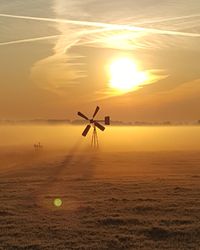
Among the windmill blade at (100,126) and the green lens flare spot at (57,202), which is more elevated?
the windmill blade at (100,126)

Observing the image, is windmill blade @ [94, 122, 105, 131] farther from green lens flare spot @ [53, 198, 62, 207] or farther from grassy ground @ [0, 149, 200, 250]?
green lens flare spot @ [53, 198, 62, 207]

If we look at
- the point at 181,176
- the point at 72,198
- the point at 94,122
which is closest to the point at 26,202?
the point at 72,198

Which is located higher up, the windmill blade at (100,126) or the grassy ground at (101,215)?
the windmill blade at (100,126)

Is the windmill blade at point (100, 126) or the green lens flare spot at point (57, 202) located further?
the windmill blade at point (100, 126)

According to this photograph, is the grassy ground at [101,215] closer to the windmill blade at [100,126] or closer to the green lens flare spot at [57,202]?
the green lens flare spot at [57,202]

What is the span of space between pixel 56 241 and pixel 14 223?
464 centimetres

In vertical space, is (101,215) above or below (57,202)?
below

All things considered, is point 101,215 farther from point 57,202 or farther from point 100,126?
point 100,126

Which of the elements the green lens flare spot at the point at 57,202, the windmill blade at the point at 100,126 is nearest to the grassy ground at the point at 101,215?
the green lens flare spot at the point at 57,202

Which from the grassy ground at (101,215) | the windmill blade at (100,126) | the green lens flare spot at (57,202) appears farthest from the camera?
the windmill blade at (100,126)

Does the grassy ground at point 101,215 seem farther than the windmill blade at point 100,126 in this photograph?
No

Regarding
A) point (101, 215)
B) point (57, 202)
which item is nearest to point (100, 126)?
point (57, 202)

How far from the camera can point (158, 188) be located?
129 ft

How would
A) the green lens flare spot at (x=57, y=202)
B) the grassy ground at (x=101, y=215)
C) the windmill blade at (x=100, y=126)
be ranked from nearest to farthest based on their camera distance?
the grassy ground at (x=101, y=215) → the green lens flare spot at (x=57, y=202) → the windmill blade at (x=100, y=126)
